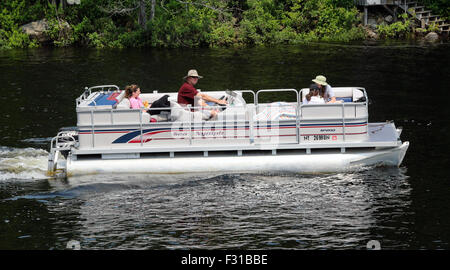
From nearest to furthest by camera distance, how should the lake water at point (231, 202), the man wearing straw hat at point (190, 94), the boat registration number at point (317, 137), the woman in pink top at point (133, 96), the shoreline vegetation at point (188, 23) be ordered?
the lake water at point (231, 202), the boat registration number at point (317, 137), the woman in pink top at point (133, 96), the man wearing straw hat at point (190, 94), the shoreline vegetation at point (188, 23)

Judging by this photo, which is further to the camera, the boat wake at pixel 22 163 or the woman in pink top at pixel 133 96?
the boat wake at pixel 22 163

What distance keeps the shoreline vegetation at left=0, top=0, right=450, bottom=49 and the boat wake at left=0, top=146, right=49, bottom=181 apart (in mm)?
20854

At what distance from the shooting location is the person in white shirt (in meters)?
16.8

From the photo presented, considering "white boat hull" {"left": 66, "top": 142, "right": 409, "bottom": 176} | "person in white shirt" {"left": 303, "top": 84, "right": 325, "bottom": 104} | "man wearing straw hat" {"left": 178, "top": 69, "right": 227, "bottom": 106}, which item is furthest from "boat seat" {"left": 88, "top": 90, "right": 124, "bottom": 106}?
"person in white shirt" {"left": 303, "top": 84, "right": 325, "bottom": 104}

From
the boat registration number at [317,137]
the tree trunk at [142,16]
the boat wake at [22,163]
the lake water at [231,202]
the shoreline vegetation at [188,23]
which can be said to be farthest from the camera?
the tree trunk at [142,16]

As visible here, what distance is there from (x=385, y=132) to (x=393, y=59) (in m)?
16.2

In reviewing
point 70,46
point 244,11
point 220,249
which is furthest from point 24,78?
point 220,249

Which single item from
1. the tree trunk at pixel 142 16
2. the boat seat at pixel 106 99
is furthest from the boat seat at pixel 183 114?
the tree trunk at pixel 142 16

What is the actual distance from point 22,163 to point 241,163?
5590mm

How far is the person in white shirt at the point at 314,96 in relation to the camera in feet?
55.0

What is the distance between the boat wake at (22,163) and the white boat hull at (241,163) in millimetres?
1043

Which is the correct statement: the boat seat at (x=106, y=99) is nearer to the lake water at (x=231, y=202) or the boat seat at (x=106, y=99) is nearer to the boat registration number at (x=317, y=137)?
the lake water at (x=231, y=202)

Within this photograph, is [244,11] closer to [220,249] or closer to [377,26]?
[377,26]

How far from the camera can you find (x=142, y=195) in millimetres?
15734
